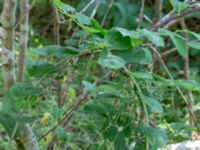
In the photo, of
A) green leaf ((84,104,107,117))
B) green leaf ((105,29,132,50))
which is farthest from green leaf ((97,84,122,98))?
green leaf ((105,29,132,50))

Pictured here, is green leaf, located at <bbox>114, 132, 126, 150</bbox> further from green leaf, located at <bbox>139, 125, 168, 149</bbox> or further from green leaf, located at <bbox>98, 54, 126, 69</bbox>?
green leaf, located at <bbox>98, 54, 126, 69</bbox>

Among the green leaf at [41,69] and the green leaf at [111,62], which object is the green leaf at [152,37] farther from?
the green leaf at [41,69]

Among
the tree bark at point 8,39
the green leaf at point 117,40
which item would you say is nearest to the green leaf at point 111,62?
the green leaf at point 117,40

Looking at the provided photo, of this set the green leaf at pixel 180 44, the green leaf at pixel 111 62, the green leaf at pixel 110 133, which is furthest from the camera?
the green leaf at pixel 110 133

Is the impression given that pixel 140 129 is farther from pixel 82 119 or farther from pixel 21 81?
pixel 82 119

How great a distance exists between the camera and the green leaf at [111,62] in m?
0.96

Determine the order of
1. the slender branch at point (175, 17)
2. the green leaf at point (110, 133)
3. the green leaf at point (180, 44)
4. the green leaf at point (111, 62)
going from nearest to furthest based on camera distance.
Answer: the green leaf at point (111, 62) < the green leaf at point (180, 44) < the green leaf at point (110, 133) < the slender branch at point (175, 17)

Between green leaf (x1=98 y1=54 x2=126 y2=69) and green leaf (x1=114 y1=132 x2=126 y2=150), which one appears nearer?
green leaf (x1=98 y1=54 x2=126 y2=69)

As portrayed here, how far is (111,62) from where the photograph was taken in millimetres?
975

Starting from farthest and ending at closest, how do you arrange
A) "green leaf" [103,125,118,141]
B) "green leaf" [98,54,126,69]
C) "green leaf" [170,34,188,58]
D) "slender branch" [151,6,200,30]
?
"slender branch" [151,6,200,30] → "green leaf" [103,125,118,141] → "green leaf" [170,34,188,58] → "green leaf" [98,54,126,69]

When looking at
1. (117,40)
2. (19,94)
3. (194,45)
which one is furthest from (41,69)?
(194,45)

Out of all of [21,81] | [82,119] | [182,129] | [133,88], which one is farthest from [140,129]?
[82,119]

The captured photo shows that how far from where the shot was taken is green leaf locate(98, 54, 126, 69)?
96 centimetres

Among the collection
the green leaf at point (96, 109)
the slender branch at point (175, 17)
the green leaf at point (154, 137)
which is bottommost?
the green leaf at point (154, 137)
